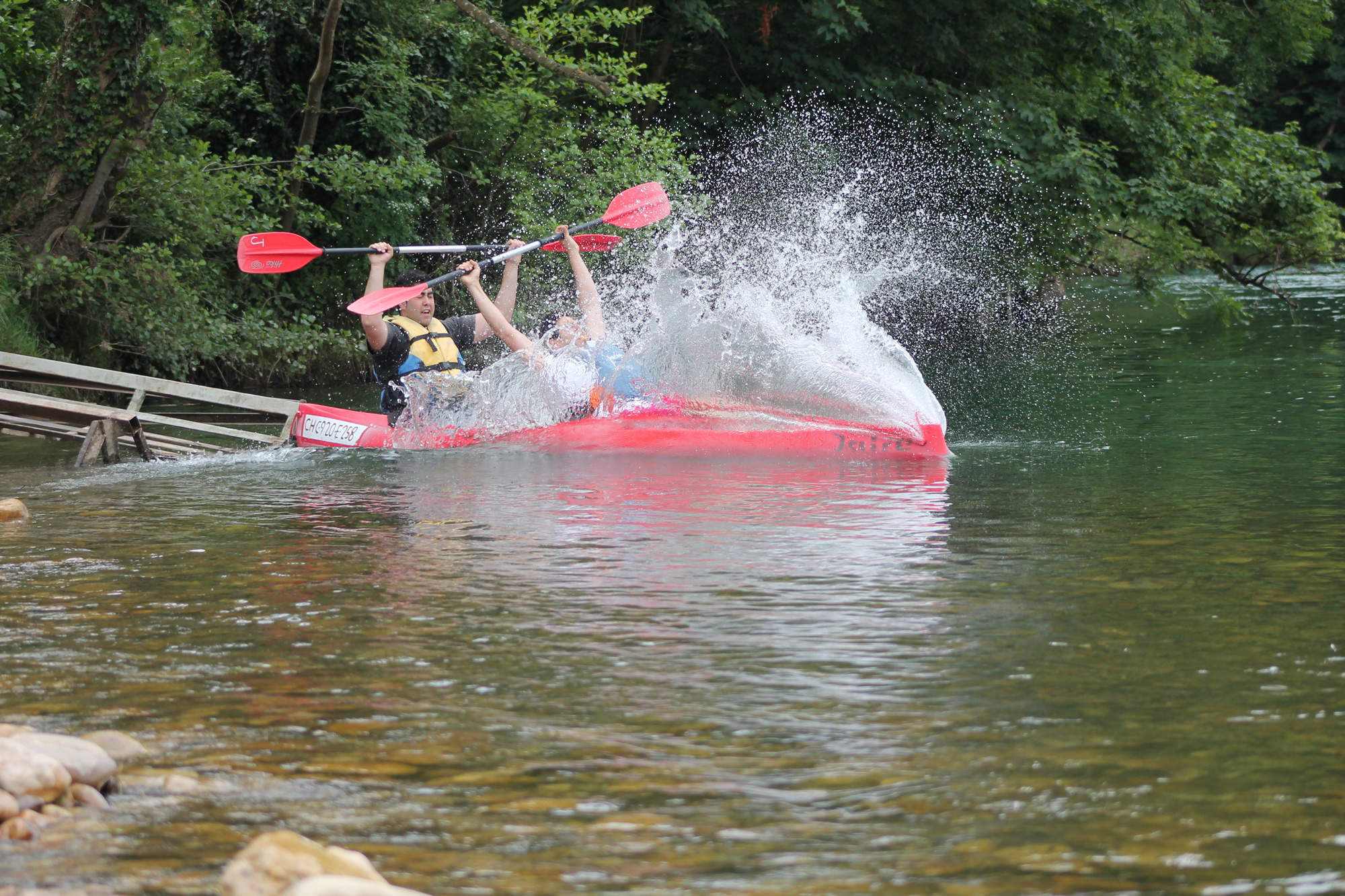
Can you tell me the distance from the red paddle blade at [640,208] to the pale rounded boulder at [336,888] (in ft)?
27.3

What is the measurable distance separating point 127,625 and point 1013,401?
30.0ft

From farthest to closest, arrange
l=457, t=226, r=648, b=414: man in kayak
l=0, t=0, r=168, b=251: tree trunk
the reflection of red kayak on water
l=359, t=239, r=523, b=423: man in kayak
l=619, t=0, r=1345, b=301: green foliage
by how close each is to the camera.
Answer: l=619, t=0, r=1345, b=301: green foliage < l=0, t=0, r=168, b=251: tree trunk < l=359, t=239, r=523, b=423: man in kayak < l=457, t=226, r=648, b=414: man in kayak < the reflection of red kayak on water

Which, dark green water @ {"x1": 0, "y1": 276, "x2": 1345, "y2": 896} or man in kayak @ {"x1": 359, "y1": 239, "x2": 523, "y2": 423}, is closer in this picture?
dark green water @ {"x1": 0, "y1": 276, "x2": 1345, "y2": 896}

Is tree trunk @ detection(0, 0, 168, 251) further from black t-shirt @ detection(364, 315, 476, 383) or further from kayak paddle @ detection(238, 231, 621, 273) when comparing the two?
black t-shirt @ detection(364, 315, 476, 383)

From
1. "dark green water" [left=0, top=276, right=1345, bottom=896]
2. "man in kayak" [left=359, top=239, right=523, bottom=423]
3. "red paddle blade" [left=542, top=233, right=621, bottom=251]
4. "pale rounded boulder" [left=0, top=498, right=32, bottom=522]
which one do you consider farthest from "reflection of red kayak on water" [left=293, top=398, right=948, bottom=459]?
"pale rounded boulder" [left=0, top=498, right=32, bottom=522]

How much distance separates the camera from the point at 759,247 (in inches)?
646

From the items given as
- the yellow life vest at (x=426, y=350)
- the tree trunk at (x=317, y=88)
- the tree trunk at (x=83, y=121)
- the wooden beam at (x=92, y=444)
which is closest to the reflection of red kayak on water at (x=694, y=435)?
the yellow life vest at (x=426, y=350)

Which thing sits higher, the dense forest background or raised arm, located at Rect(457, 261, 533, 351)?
the dense forest background

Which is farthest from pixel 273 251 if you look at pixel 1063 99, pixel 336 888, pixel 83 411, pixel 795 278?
pixel 1063 99

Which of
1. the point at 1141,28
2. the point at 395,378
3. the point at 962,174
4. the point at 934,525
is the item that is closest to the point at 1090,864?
the point at 934,525

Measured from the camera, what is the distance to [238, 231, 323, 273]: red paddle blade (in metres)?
10.5

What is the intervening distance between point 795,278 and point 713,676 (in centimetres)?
856

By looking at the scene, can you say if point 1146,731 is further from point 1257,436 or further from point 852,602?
point 1257,436

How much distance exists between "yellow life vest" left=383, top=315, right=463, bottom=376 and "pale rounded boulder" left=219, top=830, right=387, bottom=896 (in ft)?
22.3
